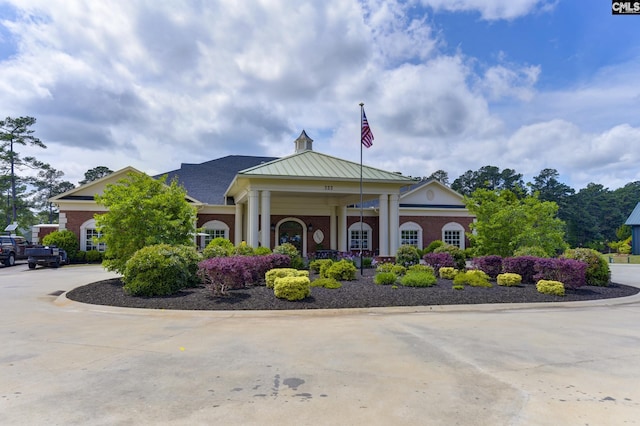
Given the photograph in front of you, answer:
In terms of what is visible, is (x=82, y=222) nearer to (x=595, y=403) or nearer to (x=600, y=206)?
(x=595, y=403)

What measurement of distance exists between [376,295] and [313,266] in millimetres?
5932

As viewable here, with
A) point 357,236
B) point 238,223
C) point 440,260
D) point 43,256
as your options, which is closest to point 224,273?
point 440,260

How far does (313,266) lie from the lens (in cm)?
1725

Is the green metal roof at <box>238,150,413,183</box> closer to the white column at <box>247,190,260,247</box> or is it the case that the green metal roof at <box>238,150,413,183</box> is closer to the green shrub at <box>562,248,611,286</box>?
the white column at <box>247,190,260,247</box>

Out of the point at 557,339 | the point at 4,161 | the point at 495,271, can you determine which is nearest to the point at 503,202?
the point at 495,271

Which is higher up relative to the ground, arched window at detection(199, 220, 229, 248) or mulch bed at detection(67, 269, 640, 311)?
arched window at detection(199, 220, 229, 248)

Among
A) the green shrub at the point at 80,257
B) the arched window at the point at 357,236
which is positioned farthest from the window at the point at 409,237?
the green shrub at the point at 80,257

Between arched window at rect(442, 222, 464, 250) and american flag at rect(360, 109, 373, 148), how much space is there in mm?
15714

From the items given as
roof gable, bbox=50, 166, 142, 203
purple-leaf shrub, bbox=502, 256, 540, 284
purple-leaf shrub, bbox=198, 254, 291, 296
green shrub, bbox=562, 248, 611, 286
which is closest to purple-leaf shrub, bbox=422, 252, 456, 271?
purple-leaf shrub, bbox=502, 256, 540, 284

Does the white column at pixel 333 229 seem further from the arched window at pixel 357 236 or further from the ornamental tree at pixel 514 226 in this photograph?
the ornamental tree at pixel 514 226

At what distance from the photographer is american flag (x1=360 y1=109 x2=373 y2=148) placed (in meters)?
18.5

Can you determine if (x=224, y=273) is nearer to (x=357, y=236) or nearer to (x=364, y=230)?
(x=357, y=236)

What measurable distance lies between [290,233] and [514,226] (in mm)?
15628

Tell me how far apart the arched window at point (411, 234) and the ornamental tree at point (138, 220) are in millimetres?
19250
